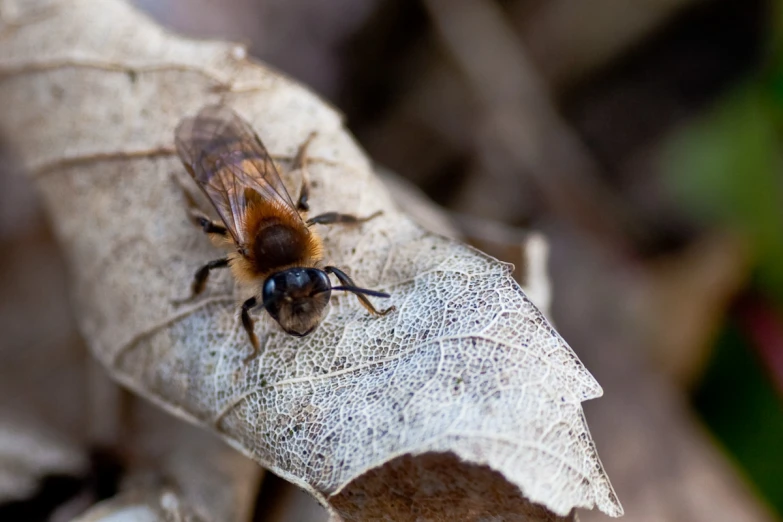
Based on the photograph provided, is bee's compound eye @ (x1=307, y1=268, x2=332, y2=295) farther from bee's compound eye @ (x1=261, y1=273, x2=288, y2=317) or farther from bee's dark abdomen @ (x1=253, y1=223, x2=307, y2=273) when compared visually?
bee's dark abdomen @ (x1=253, y1=223, x2=307, y2=273)

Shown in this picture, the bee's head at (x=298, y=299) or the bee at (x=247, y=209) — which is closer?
the bee's head at (x=298, y=299)

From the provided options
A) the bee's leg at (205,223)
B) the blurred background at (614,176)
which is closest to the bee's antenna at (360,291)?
the bee's leg at (205,223)

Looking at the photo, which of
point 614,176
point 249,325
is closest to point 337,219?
point 249,325

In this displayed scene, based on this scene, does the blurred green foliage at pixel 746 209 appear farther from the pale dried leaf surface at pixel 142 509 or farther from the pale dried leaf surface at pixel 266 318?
the pale dried leaf surface at pixel 142 509

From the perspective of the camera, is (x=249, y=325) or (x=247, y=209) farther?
(x=247, y=209)

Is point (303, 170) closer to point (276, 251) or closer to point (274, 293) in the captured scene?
point (276, 251)
